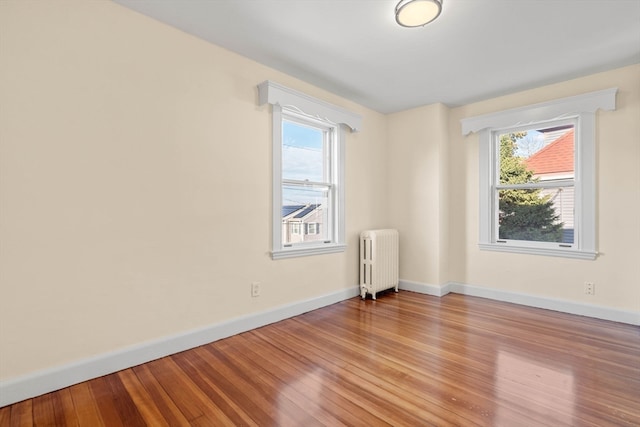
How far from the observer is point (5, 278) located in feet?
5.70

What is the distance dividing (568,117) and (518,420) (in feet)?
10.4

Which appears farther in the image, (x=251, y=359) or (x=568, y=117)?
(x=568, y=117)

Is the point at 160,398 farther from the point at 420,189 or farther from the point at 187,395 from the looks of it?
the point at 420,189

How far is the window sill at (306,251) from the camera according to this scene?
3090 mm

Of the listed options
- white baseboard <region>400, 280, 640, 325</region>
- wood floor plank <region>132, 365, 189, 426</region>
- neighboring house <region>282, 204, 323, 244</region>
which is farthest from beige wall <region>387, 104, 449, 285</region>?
wood floor plank <region>132, 365, 189, 426</region>

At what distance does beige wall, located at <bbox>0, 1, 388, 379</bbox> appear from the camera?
1.79 meters

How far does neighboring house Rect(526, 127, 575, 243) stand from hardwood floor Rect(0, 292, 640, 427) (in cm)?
112

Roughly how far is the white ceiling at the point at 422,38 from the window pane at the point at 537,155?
581 mm

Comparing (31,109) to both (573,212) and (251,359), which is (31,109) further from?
(573,212)

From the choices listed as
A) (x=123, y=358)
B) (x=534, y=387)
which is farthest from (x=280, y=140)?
(x=534, y=387)

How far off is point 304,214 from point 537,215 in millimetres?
2722

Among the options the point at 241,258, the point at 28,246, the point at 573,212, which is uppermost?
the point at 573,212

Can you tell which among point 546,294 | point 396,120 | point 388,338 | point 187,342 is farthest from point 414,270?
point 187,342

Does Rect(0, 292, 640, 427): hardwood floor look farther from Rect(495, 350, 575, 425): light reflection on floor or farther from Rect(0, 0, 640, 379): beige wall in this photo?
Rect(0, 0, 640, 379): beige wall
